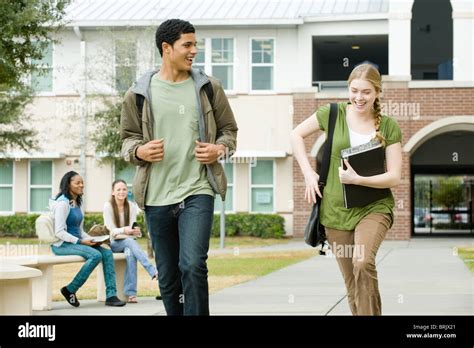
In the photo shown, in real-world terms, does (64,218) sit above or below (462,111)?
below

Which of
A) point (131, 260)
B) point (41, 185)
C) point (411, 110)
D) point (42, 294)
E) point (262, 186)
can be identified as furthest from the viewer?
point (41, 185)

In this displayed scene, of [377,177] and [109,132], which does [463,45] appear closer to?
[109,132]

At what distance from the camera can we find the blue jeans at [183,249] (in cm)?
625

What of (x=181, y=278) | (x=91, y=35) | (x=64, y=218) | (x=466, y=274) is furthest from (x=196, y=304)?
(x=91, y=35)

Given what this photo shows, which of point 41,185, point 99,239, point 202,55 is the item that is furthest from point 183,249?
point 41,185

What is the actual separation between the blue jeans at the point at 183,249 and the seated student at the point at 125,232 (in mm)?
5477

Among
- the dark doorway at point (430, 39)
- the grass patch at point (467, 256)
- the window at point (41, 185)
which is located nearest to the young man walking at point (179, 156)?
the grass patch at point (467, 256)

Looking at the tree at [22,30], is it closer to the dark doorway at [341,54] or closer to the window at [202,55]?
the window at [202,55]

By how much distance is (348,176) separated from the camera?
6391 mm

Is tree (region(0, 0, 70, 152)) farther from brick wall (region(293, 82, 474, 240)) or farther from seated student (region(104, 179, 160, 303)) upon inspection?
brick wall (region(293, 82, 474, 240))

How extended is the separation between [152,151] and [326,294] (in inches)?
272
